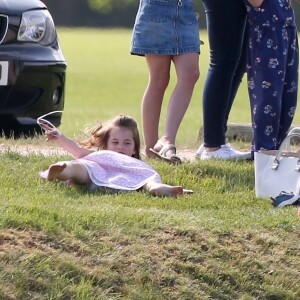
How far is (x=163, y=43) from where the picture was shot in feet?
23.3

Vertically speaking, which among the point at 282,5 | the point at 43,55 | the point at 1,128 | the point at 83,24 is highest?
the point at 282,5

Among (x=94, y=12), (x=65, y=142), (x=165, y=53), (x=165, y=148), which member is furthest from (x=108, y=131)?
(x=94, y=12)

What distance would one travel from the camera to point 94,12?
5444 cm

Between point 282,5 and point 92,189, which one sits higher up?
point 282,5

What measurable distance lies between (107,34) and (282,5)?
41310 millimetres

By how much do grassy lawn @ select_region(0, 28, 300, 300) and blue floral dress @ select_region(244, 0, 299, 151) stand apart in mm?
705

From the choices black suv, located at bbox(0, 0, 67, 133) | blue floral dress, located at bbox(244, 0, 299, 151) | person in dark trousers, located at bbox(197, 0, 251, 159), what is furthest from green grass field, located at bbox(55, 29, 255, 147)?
blue floral dress, located at bbox(244, 0, 299, 151)

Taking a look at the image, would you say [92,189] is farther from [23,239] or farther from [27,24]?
[27,24]

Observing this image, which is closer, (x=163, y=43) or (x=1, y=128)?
(x=163, y=43)

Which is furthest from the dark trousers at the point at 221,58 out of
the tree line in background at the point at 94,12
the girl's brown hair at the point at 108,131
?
the tree line in background at the point at 94,12

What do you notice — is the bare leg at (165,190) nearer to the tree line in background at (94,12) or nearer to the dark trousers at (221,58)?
the dark trousers at (221,58)

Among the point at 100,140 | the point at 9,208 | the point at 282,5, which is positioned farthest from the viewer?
the point at 282,5

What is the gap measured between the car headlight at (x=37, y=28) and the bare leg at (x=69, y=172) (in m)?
1.58

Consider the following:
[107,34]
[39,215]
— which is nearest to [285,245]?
[39,215]
